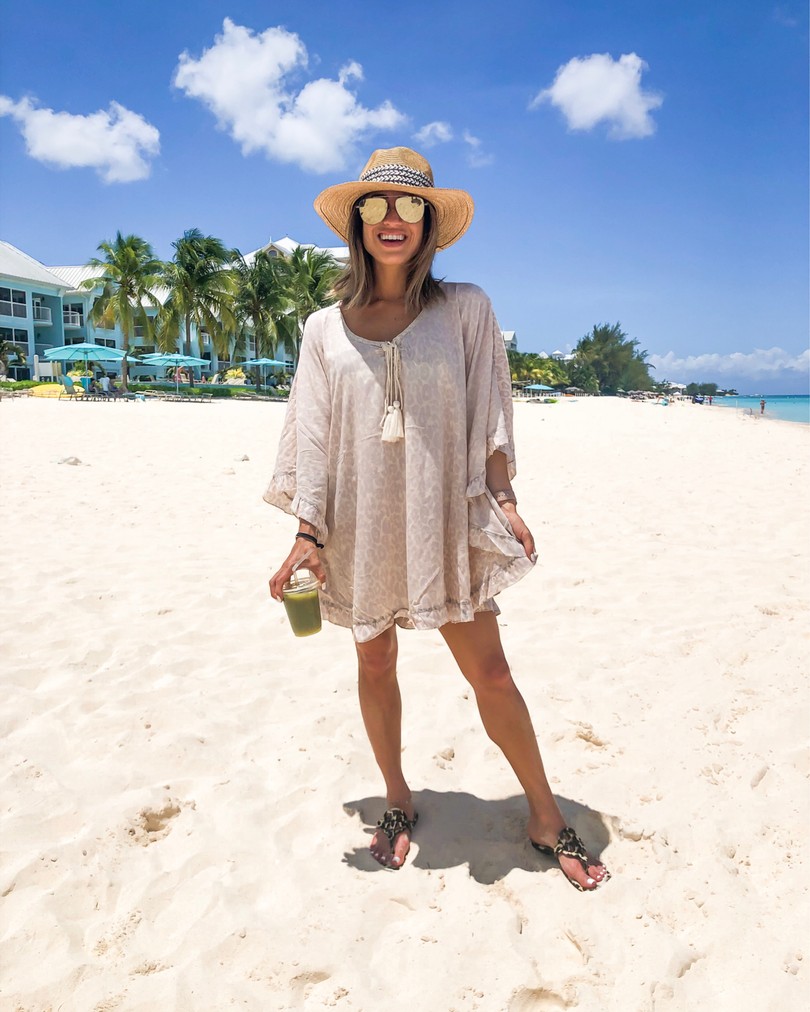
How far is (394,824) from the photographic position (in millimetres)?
2232

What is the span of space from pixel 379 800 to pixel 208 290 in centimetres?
4021

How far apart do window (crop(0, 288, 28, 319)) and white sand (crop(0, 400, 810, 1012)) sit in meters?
42.9

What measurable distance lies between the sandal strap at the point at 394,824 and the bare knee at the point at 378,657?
47 cm

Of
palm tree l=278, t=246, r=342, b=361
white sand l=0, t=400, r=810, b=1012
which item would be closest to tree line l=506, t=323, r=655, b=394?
palm tree l=278, t=246, r=342, b=361

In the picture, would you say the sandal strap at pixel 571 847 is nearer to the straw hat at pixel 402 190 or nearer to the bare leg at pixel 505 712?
the bare leg at pixel 505 712

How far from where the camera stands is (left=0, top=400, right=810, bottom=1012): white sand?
1729mm

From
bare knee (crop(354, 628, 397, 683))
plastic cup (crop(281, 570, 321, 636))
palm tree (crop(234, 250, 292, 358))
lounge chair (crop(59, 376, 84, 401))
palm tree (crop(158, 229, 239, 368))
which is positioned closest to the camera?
plastic cup (crop(281, 570, 321, 636))

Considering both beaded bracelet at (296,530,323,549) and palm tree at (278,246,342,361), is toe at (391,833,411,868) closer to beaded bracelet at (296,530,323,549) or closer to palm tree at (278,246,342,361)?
beaded bracelet at (296,530,323,549)

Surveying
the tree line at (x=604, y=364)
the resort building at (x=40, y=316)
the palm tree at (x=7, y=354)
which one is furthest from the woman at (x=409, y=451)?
the tree line at (x=604, y=364)

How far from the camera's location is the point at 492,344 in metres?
1.99

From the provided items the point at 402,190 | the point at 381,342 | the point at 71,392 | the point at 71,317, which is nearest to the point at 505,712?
the point at 381,342

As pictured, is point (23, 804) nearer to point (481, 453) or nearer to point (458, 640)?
point (458, 640)

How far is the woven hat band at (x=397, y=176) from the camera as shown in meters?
1.89

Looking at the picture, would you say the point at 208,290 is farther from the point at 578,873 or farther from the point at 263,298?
the point at 578,873
